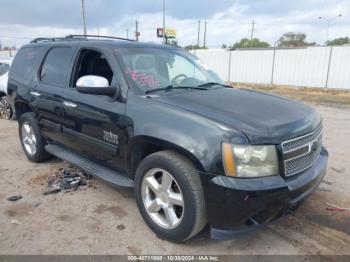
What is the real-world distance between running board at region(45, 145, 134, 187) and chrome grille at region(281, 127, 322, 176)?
1584 millimetres

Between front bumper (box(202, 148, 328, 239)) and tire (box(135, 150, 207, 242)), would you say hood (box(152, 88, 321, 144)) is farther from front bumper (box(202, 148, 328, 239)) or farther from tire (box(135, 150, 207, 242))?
tire (box(135, 150, 207, 242))

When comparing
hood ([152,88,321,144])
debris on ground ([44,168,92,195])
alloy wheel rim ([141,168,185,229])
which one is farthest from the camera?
debris on ground ([44,168,92,195])

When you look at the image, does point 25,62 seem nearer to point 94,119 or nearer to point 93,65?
point 93,65

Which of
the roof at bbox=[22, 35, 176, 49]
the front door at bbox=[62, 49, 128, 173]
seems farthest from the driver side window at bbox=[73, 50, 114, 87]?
the roof at bbox=[22, 35, 176, 49]

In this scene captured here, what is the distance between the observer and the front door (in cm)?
330

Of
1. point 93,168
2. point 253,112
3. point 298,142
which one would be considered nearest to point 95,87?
point 93,168

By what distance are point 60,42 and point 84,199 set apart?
7.40 feet

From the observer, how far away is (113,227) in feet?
10.6

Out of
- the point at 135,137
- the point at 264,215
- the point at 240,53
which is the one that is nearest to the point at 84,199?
the point at 135,137

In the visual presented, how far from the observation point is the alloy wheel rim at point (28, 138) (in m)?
5.02

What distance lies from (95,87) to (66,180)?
1.74 m

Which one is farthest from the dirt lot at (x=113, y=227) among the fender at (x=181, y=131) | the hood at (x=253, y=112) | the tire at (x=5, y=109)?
the tire at (x=5, y=109)

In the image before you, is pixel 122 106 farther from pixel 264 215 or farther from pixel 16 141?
pixel 16 141

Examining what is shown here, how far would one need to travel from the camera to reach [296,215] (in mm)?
3494
